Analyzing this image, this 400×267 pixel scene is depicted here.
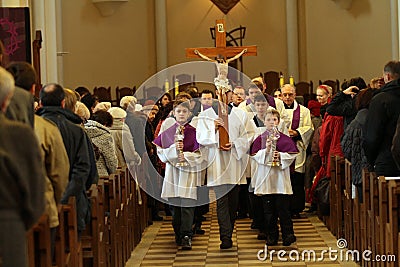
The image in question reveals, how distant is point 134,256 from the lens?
10141mm

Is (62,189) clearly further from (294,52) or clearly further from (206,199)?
(294,52)

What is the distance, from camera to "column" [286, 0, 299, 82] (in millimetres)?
23188

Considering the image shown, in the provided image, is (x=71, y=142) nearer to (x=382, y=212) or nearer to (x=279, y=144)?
(x=382, y=212)

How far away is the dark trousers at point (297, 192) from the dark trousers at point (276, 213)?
152 cm

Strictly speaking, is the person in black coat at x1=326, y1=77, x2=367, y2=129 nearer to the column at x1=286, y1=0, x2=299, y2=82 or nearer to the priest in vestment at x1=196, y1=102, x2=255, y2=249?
the priest in vestment at x1=196, y1=102, x2=255, y2=249

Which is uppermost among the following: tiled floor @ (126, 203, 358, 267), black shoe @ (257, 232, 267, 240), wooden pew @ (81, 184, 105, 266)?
wooden pew @ (81, 184, 105, 266)

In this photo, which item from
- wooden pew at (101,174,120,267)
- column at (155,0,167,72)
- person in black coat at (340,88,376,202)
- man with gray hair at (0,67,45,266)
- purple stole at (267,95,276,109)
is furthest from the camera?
column at (155,0,167,72)

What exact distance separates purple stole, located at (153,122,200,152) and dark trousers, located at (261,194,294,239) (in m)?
0.99

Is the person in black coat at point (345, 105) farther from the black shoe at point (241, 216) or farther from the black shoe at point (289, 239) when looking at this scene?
the black shoe at point (241, 216)

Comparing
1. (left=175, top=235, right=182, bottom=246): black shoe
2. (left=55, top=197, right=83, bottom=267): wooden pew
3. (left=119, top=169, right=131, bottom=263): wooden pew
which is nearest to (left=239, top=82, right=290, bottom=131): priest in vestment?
(left=175, top=235, right=182, bottom=246): black shoe

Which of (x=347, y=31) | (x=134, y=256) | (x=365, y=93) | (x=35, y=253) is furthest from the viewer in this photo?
(x=347, y=31)

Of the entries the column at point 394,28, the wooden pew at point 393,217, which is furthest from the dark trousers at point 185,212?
the column at point 394,28

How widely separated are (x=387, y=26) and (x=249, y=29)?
14.9 ft

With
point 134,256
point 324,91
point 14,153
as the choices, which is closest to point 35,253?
point 14,153
